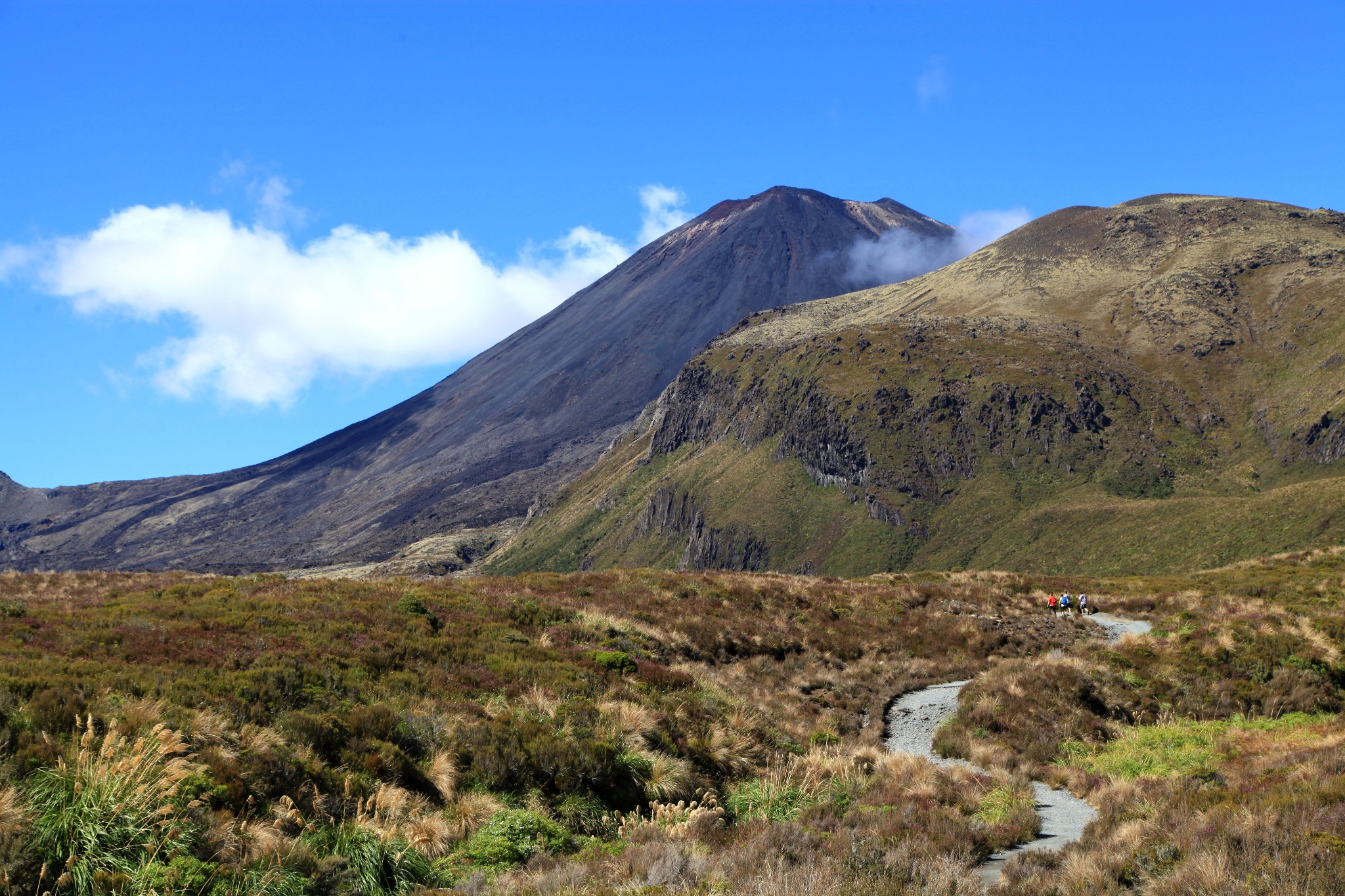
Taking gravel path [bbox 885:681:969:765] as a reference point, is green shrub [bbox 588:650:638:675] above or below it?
above

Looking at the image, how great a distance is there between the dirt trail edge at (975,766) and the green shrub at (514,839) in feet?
18.7

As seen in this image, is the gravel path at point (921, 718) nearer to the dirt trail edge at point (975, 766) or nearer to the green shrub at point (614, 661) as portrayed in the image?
the dirt trail edge at point (975, 766)

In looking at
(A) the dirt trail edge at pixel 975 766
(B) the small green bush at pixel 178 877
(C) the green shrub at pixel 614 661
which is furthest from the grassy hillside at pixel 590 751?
(A) the dirt trail edge at pixel 975 766

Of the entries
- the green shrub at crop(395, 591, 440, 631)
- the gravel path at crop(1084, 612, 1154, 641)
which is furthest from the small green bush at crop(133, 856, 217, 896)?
the gravel path at crop(1084, 612, 1154, 641)

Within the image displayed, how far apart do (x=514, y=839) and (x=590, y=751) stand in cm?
258

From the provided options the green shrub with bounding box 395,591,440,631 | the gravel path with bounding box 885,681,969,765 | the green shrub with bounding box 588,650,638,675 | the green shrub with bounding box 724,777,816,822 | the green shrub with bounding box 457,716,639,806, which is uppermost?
the green shrub with bounding box 395,591,440,631

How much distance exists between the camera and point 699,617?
29641 mm

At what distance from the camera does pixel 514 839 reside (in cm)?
1201

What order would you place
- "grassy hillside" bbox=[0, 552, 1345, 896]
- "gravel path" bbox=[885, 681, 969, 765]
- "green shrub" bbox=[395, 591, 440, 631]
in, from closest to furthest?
1. "grassy hillside" bbox=[0, 552, 1345, 896]
2. "gravel path" bbox=[885, 681, 969, 765]
3. "green shrub" bbox=[395, 591, 440, 631]

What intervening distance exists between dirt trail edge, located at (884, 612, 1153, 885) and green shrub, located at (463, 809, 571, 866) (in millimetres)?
5696

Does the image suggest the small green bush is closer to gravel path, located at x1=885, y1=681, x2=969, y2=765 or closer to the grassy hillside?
the grassy hillside

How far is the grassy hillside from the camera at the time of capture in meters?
9.58

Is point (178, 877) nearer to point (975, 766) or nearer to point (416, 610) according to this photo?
point (416, 610)

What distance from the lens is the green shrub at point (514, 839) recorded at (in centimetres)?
1148
